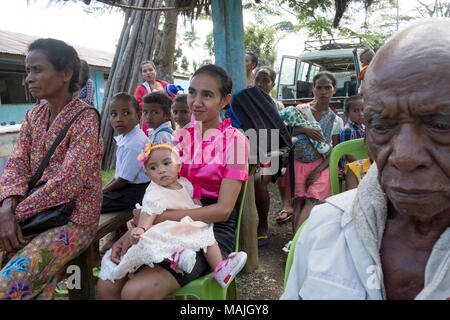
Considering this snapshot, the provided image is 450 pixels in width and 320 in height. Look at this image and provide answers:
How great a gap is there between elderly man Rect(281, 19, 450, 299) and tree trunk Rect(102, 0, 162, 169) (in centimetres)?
643

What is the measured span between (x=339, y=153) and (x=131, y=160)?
1.73m

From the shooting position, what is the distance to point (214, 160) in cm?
214

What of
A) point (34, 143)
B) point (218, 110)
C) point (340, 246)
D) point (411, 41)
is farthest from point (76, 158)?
point (411, 41)

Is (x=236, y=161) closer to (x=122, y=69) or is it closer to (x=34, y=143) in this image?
(x=34, y=143)

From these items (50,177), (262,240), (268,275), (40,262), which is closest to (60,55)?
(50,177)

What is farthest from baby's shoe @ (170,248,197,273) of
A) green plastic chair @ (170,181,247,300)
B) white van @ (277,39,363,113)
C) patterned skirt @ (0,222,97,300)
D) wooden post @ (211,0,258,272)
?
white van @ (277,39,363,113)

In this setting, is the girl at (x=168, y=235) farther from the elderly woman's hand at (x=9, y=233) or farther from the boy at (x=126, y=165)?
the boy at (x=126, y=165)

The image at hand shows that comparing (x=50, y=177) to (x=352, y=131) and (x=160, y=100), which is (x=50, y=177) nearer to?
(x=160, y=100)

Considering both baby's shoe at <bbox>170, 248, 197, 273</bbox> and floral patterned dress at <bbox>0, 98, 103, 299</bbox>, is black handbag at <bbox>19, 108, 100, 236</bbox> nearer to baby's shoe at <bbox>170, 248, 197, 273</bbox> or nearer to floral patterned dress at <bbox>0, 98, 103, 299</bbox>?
floral patterned dress at <bbox>0, 98, 103, 299</bbox>

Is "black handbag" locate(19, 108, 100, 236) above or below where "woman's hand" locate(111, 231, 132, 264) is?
above

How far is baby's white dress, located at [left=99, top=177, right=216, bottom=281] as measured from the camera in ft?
5.62

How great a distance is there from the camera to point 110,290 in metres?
1.79

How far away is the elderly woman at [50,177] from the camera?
6.18 feet
